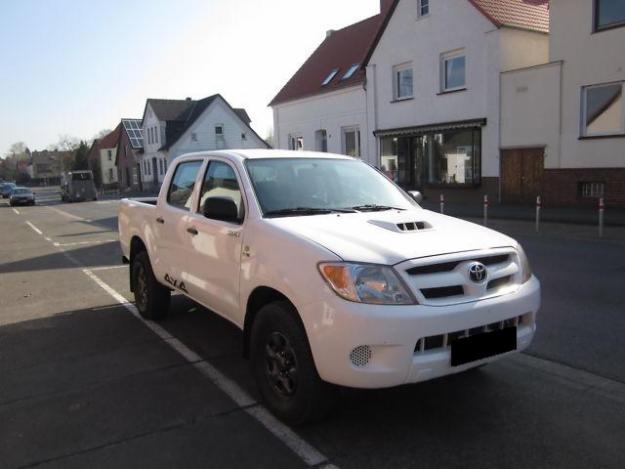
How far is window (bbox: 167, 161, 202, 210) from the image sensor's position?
18.0ft

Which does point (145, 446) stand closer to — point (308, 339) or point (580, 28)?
point (308, 339)

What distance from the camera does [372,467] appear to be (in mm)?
3287

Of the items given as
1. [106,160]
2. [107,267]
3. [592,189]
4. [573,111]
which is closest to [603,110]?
[573,111]

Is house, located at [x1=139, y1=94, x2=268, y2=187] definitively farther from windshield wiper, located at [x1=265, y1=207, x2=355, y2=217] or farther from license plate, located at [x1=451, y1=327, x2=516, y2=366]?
license plate, located at [x1=451, y1=327, x2=516, y2=366]

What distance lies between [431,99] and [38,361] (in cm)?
2126

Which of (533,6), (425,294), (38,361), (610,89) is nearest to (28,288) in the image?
(38,361)

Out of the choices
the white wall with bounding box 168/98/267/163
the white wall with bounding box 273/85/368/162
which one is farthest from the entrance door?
the white wall with bounding box 168/98/267/163

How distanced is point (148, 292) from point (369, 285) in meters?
3.78

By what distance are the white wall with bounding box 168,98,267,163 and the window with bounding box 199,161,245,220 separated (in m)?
49.7

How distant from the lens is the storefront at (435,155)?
74.1ft

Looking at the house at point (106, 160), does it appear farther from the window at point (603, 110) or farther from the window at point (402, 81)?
the window at point (603, 110)

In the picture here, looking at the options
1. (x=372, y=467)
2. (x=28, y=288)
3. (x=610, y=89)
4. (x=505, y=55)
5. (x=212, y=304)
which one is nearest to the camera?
(x=372, y=467)

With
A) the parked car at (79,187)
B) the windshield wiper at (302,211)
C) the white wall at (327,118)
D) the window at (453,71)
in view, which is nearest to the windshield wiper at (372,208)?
the windshield wiper at (302,211)

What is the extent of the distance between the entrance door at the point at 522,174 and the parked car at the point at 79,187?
35895 mm
